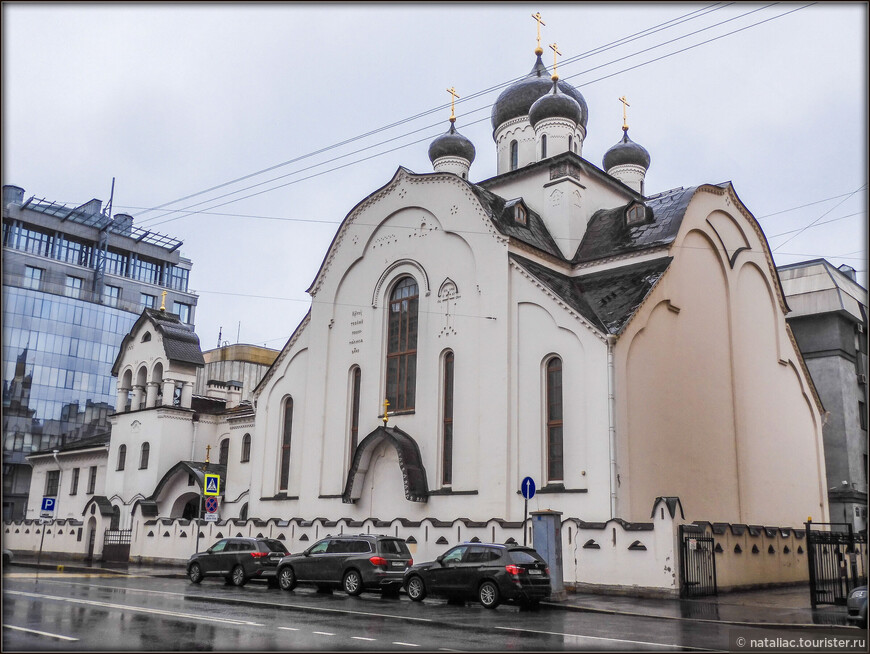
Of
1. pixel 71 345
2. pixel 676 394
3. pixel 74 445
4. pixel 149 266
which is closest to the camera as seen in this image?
pixel 676 394

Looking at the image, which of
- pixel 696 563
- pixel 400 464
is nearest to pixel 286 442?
pixel 400 464

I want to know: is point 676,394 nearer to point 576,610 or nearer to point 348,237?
point 576,610

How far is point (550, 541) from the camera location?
19281mm

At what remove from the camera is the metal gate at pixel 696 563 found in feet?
64.4

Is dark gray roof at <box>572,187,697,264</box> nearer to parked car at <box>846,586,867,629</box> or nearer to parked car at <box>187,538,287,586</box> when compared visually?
parked car at <box>846,586,867,629</box>

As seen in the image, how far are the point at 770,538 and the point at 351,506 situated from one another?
1372cm

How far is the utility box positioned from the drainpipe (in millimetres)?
3467

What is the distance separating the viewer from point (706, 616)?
52.2 feet

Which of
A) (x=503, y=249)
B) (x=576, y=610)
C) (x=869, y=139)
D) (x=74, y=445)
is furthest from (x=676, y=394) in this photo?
(x=74, y=445)

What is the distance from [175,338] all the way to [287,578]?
Answer: 20.7 meters

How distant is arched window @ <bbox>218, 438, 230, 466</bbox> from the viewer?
38.7 m

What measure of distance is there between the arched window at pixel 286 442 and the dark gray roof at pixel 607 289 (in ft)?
40.3

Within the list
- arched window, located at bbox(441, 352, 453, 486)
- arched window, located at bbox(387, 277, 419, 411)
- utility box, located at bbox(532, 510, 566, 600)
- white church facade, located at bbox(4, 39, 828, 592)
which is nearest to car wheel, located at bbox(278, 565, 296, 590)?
white church facade, located at bbox(4, 39, 828, 592)

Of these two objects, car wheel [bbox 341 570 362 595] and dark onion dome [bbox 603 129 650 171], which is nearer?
car wheel [bbox 341 570 362 595]
